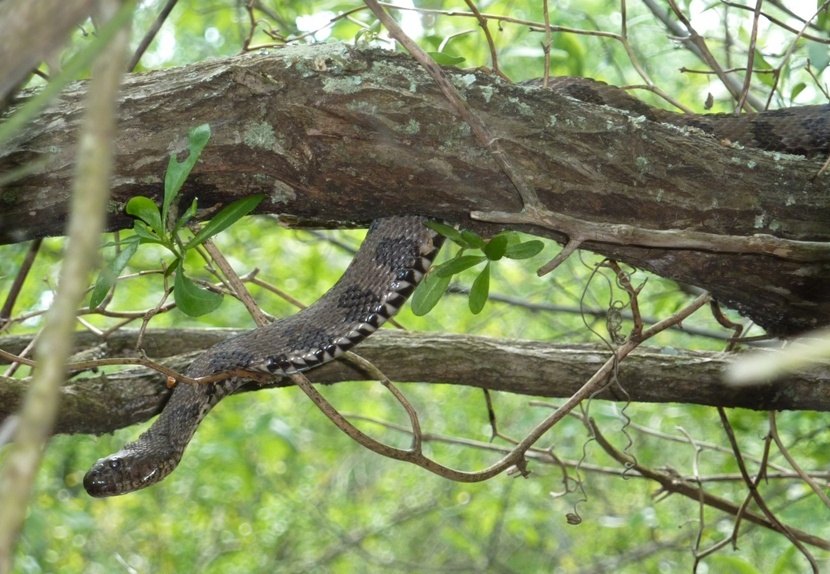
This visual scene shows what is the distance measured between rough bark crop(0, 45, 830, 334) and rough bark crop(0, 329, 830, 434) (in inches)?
40.7

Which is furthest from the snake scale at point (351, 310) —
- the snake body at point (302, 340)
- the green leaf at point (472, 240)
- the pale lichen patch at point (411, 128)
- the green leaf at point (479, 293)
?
the pale lichen patch at point (411, 128)

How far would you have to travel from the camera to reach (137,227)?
7.08 ft

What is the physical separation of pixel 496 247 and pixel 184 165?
90cm

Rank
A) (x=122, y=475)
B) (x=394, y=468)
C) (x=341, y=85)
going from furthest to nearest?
1. (x=394, y=468)
2. (x=122, y=475)
3. (x=341, y=85)

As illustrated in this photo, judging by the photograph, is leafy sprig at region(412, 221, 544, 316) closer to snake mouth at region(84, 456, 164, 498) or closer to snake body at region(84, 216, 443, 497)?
snake body at region(84, 216, 443, 497)

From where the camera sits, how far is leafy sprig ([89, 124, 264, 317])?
2.04 metres

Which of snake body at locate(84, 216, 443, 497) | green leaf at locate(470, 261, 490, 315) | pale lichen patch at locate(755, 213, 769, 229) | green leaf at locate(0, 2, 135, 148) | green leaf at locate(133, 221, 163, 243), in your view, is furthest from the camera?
snake body at locate(84, 216, 443, 497)

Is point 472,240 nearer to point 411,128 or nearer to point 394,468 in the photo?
A: point 411,128

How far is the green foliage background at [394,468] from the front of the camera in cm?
604

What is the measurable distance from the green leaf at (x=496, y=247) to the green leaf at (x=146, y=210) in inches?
36.7

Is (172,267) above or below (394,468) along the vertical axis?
above

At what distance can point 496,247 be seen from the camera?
222 cm

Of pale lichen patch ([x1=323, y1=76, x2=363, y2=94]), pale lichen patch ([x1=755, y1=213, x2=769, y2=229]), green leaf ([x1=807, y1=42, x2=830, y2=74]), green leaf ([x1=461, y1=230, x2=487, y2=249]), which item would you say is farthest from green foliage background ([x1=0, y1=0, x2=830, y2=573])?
pale lichen patch ([x1=323, y1=76, x2=363, y2=94])

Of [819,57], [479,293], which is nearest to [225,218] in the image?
[479,293]
